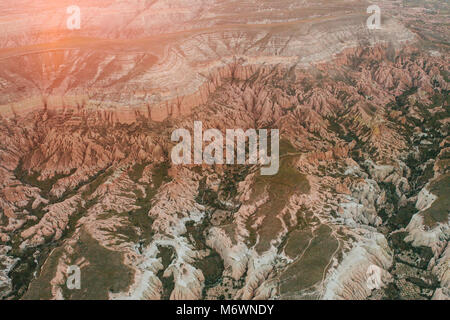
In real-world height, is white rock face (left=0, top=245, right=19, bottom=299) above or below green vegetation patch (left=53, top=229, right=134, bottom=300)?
below

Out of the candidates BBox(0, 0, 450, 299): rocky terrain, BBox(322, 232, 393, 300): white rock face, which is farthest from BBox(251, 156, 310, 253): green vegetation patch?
BBox(322, 232, 393, 300): white rock face

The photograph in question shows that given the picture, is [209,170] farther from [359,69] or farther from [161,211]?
[359,69]

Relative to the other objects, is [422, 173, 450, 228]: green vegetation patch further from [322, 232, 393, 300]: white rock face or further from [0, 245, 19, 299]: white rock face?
[0, 245, 19, 299]: white rock face

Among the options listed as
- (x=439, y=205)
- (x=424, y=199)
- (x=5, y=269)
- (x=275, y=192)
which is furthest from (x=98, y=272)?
(x=424, y=199)

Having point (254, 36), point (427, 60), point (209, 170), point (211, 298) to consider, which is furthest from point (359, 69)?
point (211, 298)

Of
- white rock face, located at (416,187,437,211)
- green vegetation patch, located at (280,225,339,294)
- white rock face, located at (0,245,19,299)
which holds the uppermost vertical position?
white rock face, located at (416,187,437,211)

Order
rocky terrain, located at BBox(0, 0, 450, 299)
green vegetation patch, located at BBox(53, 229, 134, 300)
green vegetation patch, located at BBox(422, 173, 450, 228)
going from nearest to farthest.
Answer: green vegetation patch, located at BBox(53, 229, 134, 300) → rocky terrain, located at BBox(0, 0, 450, 299) → green vegetation patch, located at BBox(422, 173, 450, 228)

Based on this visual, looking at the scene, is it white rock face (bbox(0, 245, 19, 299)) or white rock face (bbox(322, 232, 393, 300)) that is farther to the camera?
white rock face (bbox(0, 245, 19, 299))

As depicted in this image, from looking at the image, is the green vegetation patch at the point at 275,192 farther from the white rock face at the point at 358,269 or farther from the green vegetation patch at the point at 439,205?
the green vegetation patch at the point at 439,205

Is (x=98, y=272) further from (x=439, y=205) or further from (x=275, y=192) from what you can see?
(x=439, y=205)
